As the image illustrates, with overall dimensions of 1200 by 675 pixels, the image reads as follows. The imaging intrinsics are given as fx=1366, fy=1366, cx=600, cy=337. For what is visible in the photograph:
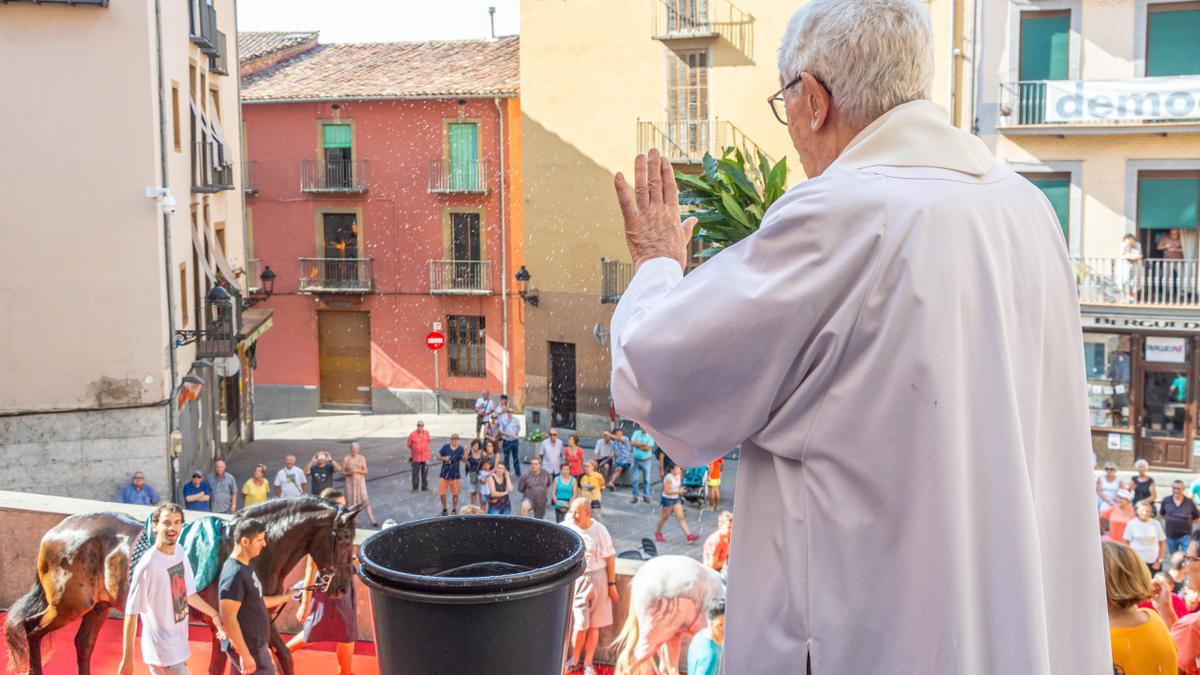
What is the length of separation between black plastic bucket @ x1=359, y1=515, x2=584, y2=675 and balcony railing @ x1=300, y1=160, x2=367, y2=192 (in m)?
29.2

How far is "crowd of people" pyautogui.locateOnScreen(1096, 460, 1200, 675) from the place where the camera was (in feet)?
17.4

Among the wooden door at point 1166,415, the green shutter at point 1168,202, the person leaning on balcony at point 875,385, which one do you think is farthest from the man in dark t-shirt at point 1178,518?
the person leaning on balcony at point 875,385

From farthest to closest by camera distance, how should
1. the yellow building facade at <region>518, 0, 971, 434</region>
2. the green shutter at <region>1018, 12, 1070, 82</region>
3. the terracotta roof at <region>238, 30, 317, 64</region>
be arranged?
1. the terracotta roof at <region>238, 30, 317, 64</region>
2. the yellow building facade at <region>518, 0, 971, 434</region>
3. the green shutter at <region>1018, 12, 1070, 82</region>

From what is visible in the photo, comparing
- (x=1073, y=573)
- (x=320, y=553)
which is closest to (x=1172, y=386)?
(x=320, y=553)

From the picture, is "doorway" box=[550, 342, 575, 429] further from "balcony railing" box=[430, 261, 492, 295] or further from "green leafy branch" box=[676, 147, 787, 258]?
"green leafy branch" box=[676, 147, 787, 258]

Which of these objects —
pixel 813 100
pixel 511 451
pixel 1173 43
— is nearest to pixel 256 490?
pixel 511 451

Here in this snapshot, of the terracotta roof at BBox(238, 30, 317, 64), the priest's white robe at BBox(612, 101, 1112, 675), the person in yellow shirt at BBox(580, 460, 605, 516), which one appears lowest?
the person in yellow shirt at BBox(580, 460, 605, 516)

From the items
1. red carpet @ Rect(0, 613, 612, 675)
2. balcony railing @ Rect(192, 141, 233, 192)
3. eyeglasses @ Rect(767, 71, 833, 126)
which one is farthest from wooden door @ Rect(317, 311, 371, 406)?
eyeglasses @ Rect(767, 71, 833, 126)

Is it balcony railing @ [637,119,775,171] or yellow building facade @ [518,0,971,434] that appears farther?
balcony railing @ [637,119,775,171]

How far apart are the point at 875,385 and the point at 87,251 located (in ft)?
58.9

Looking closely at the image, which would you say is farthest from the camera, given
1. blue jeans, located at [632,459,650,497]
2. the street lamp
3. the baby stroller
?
the street lamp

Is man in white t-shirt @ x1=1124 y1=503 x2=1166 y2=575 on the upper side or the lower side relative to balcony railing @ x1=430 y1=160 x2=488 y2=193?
lower

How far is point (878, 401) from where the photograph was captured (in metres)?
1.61

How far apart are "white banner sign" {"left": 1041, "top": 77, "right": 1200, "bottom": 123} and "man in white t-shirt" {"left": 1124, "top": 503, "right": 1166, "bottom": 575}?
34.8 ft
